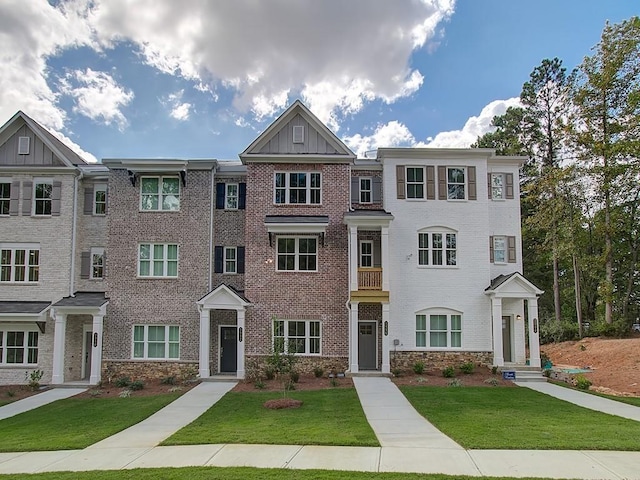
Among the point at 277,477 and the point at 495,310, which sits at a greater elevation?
the point at 495,310

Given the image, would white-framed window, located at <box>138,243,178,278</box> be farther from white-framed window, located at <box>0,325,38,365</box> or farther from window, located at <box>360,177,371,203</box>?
window, located at <box>360,177,371,203</box>

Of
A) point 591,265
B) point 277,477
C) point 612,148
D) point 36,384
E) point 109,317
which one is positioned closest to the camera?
point 277,477

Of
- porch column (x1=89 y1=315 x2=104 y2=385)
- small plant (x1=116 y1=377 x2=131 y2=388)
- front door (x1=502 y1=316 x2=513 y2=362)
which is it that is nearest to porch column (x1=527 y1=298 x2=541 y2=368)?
front door (x1=502 y1=316 x2=513 y2=362)

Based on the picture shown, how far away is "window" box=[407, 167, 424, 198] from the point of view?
2169 cm

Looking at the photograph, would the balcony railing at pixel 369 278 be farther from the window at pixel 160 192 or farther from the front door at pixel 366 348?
the window at pixel 160 192

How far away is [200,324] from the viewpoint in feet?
67.1

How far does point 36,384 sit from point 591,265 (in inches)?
1147

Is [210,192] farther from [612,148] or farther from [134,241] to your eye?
[612,148]

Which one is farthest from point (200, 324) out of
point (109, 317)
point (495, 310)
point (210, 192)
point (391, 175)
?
point (495, 310)

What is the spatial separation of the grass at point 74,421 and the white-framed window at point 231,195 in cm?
861

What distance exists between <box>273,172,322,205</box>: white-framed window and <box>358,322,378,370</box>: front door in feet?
19.2

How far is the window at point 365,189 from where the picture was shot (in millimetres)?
22016

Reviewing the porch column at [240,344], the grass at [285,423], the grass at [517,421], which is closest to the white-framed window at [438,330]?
the grass at [517,421]

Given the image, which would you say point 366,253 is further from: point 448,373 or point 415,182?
point 448,373
